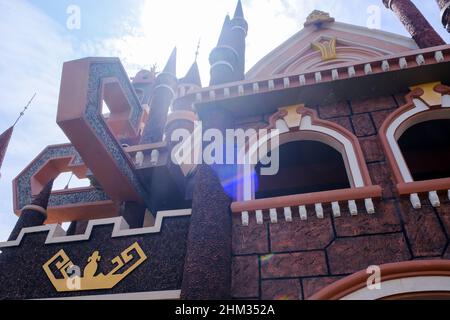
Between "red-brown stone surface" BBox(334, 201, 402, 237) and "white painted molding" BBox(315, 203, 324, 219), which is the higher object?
"white painted molding" BBox(315, 203, 324, 219)

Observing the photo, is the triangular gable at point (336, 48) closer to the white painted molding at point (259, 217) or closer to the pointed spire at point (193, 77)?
the white painted molding at point (259, 217)

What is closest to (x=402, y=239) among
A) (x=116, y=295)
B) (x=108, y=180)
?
(x=116, y=295)

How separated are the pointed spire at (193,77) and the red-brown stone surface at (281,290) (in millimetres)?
15109

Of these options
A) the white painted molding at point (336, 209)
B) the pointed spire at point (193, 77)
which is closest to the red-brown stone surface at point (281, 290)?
the white painted molding at point (336, 209)

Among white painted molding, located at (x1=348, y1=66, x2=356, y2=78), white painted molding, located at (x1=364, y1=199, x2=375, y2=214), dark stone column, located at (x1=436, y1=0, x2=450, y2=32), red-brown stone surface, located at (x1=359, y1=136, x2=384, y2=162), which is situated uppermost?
dark stone column, located at (x1=436, y1=0, x2=450, y2=32)

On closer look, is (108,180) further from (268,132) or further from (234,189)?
(268,132)

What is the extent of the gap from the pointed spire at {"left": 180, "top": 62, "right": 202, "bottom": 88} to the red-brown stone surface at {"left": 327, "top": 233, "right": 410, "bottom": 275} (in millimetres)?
15030

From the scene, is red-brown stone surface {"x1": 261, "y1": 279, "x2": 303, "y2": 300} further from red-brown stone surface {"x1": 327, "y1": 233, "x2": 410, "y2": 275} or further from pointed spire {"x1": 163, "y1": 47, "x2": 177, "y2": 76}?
pointed spire {"x1": 163, "y1": 47, "x2": 177, "y2": 76}

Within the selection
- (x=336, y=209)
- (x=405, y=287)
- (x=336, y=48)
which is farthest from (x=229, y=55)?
(x=405, y=287)

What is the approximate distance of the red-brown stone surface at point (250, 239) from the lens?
4875 mm

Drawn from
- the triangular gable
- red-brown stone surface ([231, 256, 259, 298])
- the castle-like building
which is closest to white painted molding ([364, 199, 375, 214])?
the castle-like building

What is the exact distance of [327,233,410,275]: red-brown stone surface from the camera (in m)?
4.37

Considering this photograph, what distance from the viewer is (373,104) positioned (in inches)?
245

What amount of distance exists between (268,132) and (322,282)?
8.93 feet
